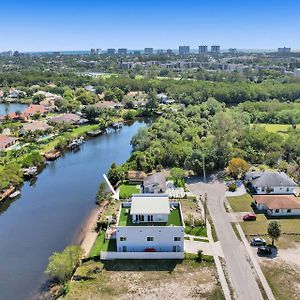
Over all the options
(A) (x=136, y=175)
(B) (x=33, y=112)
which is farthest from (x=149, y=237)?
(B) (x=33, y=112)

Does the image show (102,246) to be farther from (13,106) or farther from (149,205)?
(13,106)

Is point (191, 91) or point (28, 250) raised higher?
point (191, 91)

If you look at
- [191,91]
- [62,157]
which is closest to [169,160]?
[62,157]

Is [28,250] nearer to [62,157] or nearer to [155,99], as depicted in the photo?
[62,157]

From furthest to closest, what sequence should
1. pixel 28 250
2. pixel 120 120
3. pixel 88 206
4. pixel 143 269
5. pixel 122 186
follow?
1. pixel 120 120
2. pixel 122 186
3. pixel 88 206
4. pixel 28 250
5. pixel 143 269

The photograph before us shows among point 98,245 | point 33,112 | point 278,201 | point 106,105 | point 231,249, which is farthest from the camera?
point 106,105

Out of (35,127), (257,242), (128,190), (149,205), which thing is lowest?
(257,242)
